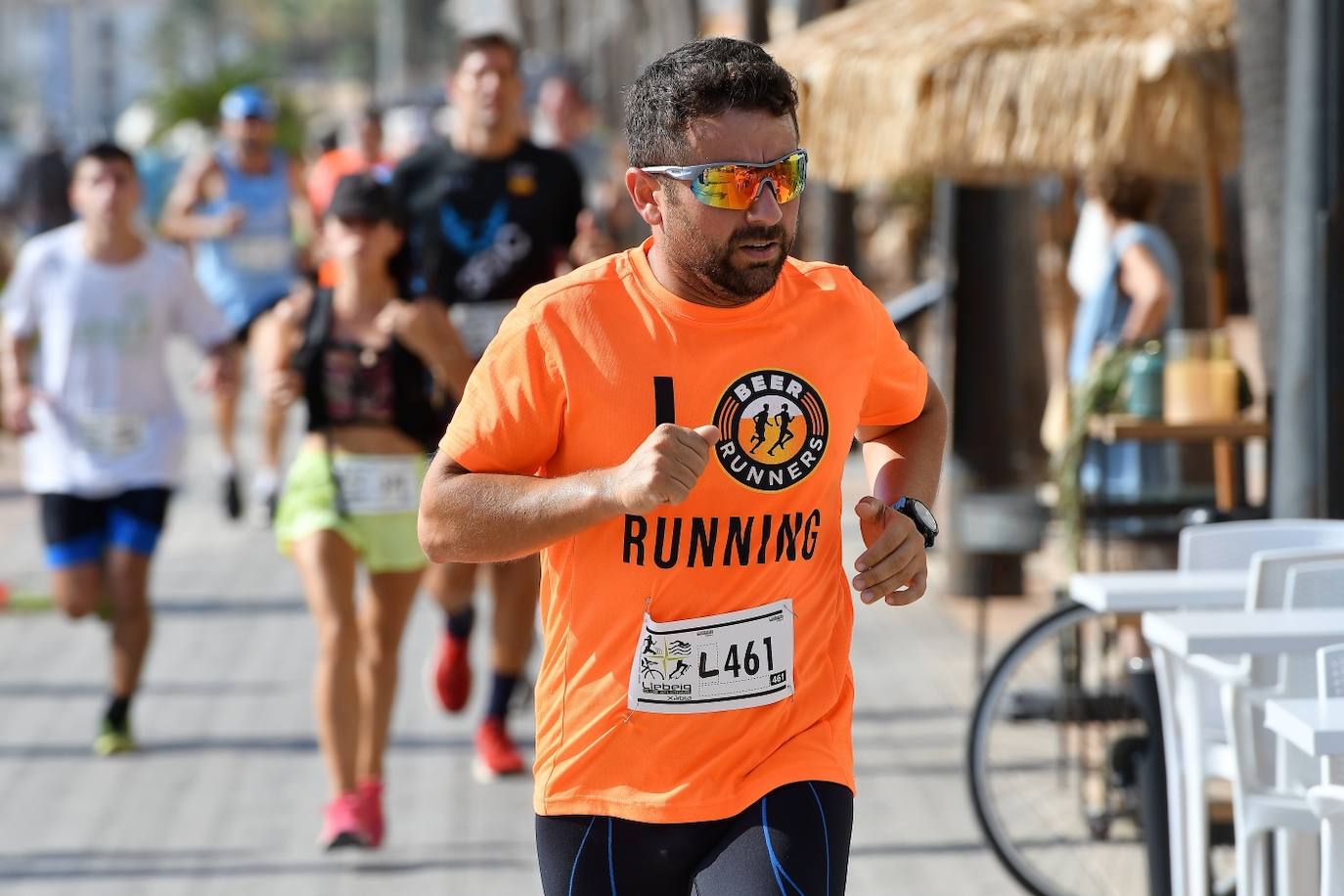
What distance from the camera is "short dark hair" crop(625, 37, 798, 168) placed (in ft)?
9.94

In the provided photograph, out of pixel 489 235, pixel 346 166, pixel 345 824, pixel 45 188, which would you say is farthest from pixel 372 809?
pixel 45 188

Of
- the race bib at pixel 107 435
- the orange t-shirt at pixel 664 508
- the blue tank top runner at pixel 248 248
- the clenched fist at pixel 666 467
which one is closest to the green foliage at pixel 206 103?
the blue tank top runner at pixel 248 248

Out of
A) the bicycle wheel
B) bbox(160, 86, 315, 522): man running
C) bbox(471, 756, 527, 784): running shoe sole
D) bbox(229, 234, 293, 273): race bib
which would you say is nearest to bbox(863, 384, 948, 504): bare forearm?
the bicycle wheel

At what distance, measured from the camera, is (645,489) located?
278cm

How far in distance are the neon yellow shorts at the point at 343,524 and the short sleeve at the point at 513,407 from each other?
10.1 ft

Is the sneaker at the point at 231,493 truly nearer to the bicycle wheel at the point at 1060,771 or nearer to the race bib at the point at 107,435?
the race bib at the point at 107,435

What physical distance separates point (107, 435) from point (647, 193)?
4.85m

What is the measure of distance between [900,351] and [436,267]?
385cm

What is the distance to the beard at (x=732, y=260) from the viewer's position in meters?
3.04

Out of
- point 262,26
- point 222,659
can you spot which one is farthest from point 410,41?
point 262,26

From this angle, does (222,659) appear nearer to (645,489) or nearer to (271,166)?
(271,166)

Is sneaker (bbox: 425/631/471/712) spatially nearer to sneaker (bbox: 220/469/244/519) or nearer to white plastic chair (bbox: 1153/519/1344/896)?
white plastic chair (bbox: 1153/519/1344/896)

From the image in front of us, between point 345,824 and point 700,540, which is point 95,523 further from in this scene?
point 700,540

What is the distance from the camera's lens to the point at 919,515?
3207 mm
